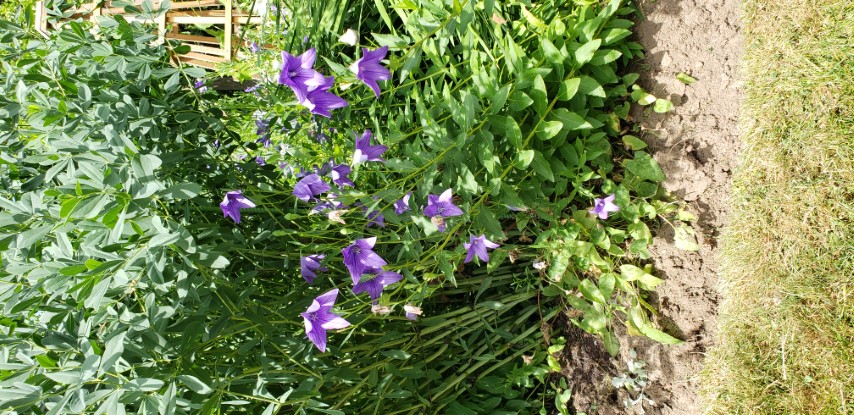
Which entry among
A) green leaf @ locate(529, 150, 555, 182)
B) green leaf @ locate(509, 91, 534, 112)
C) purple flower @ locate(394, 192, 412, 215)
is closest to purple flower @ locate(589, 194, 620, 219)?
green leaf @ locate(529, 150, 555, 182)

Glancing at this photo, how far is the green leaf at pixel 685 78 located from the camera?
7.41 ft

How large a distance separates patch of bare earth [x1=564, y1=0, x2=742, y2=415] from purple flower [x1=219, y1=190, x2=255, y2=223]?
5.27 feet

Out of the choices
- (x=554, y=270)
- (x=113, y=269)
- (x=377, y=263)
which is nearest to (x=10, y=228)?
(x=113, y=269)

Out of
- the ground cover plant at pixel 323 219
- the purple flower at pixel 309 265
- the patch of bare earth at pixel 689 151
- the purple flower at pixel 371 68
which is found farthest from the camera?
the patch of bare earth at pixel 689 151

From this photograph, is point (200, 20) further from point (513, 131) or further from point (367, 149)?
point (513, 131)

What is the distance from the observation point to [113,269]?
144 cm

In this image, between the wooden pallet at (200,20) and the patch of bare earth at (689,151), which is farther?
the wooden pallet at (200,20)

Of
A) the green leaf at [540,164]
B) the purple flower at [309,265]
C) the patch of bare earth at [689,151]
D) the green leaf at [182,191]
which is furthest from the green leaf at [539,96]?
the green leaf at [182,191]

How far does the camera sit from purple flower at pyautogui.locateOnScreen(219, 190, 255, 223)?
1.81 meters

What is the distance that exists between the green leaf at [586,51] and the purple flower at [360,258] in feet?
3.28

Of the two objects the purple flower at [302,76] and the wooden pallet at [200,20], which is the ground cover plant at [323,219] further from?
the wooden pallet at [200,20]

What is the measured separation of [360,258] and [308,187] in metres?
0.33

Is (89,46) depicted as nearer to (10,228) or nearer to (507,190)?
(10,228)

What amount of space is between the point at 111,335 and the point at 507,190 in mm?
1247
